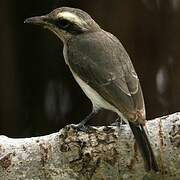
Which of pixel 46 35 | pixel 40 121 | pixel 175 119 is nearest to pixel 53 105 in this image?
pixel 40 121

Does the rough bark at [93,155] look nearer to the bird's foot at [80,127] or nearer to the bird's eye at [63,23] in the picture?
the bird's foot at [80,127]

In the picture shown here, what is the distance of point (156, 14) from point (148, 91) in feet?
1.77

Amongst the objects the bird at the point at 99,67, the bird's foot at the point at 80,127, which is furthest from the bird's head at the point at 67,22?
the bird's foot at the point at 80,127

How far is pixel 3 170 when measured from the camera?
332cm

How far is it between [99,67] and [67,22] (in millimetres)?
299

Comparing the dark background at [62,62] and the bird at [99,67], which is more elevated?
the bird at [99,67]

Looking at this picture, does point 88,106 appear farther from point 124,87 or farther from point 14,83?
point 124,87

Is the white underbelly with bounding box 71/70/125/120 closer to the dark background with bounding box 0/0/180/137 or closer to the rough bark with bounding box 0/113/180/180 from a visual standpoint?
the rough bark with bounding box 0/113/180/180

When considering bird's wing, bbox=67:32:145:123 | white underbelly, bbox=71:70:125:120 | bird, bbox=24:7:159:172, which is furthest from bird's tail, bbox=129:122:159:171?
white underbelly, bbox=71:70:125:120

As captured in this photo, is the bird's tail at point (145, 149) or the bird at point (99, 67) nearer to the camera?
the bird's tail at point (145, 149)

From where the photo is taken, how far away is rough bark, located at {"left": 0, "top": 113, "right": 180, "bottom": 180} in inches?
126

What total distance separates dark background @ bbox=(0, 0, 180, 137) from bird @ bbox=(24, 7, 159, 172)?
1.48 m

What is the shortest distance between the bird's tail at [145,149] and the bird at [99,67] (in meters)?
0.03

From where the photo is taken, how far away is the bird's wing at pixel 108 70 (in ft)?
11.4
